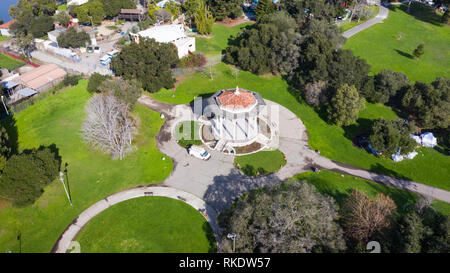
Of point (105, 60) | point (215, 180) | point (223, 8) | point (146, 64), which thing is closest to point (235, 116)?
point (215, 180)

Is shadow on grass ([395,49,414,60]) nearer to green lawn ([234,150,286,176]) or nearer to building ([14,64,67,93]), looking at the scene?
green lawn ([234,150,286,176])

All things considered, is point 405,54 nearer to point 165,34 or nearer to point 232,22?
point 232,22

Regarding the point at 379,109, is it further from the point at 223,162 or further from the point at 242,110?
the point at 223,162

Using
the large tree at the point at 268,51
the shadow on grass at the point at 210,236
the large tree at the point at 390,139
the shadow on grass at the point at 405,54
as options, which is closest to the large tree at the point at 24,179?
the shadow on grass at the point at 210,236

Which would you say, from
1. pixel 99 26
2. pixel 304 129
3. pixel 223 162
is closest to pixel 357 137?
pixel 304 129

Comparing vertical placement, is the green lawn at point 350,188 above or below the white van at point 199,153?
below

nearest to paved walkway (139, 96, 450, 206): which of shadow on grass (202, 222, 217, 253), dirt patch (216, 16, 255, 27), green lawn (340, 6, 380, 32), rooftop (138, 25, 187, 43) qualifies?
shadow on grass (202, 222, 217, 253)

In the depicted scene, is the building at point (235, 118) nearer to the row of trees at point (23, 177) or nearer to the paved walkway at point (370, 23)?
the row of trees at point (23, 177)
